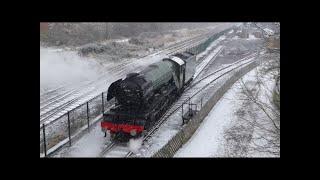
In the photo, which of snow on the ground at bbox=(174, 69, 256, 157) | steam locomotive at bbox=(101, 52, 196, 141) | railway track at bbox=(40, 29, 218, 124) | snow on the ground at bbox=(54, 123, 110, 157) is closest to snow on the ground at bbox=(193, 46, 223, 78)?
snow on the ground at bbox=(174, 69, 256, 157)

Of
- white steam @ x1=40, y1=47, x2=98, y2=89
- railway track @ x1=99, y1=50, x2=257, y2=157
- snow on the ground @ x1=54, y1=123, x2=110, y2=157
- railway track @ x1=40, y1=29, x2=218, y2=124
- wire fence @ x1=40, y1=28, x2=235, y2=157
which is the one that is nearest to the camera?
snow on the ground @ x1=54, y1=123, x2=110, y2=157

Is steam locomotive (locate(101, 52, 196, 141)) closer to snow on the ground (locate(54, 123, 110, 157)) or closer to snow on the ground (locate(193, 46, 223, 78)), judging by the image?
snow on the ground (locate(54, 123, 110, 157))

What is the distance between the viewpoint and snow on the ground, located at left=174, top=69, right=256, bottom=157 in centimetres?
1434

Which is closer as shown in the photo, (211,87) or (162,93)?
(162,93)

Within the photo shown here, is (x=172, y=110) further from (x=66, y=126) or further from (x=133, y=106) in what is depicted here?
(x=66, y=126)

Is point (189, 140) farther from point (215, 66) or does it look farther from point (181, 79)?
point (215, 66)

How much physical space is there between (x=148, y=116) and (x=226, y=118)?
4911mm

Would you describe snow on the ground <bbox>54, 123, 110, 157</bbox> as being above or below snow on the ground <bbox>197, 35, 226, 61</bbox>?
below

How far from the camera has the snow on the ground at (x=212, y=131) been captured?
565 inches

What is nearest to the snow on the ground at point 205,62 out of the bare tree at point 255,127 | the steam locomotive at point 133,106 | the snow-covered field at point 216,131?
the snow-covered field at point 216,131

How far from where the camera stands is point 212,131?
55.1ft
